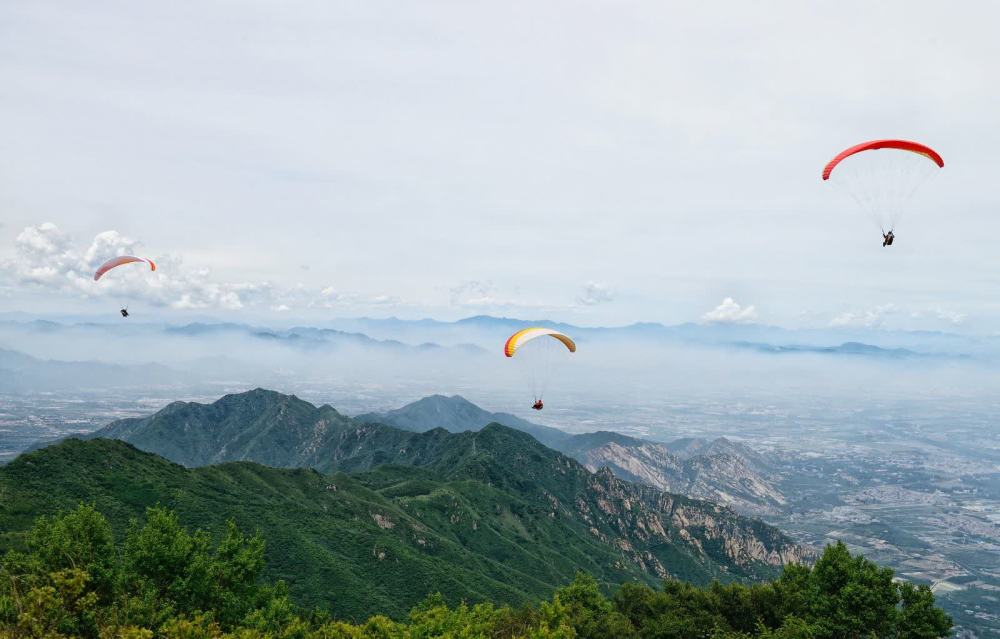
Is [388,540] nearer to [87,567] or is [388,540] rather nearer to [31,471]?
[31,471]

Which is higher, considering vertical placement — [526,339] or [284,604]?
[526,339]

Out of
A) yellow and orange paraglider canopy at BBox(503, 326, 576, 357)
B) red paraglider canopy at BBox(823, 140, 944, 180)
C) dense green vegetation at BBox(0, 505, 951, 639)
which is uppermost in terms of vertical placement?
red paraglider canopy at BBox(823, 140, 944, 180)

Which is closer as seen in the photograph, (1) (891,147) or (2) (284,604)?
(1) (891,147)

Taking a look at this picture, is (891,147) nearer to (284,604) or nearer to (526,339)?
(526,339)

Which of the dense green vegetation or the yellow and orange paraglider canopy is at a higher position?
the yellow and orange paraglider canopy

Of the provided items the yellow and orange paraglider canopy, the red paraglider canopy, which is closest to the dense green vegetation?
the yellow and orange paraglider canopy

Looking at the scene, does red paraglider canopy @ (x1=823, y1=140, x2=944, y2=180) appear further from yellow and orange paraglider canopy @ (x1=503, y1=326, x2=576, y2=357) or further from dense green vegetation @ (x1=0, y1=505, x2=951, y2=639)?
dense green vegetation @ (x1=0, y1=505, x2=951, y2=639)

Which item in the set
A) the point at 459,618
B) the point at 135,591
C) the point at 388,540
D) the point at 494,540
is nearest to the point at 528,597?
the point at 388,540

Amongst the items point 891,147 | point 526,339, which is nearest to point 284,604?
point 526,339

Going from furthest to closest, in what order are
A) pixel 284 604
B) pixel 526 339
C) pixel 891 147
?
pixel 526 339, pixel 284 604, pixel 891 147

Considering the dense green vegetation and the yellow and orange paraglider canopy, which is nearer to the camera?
the dense green vegetation
